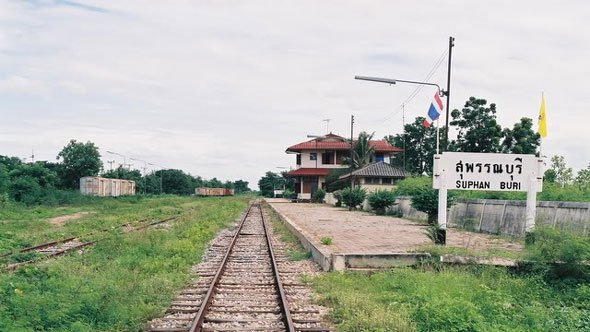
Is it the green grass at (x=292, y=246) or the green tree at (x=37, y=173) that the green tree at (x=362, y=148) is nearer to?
the green tree at (x=37, y=173)

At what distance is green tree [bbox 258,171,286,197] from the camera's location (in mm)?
138125

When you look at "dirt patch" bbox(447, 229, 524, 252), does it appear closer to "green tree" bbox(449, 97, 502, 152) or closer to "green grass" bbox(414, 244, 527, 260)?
"green grass" bbox(414, 244, 527, 260)

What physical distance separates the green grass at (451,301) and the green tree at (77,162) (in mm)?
74611

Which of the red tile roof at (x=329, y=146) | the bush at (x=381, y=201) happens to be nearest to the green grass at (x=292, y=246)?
the bush at (x=381, y=201)

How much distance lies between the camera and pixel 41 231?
23203 mm

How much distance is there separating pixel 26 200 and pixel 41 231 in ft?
81.2

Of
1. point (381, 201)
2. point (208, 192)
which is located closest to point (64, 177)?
point (208, 192)

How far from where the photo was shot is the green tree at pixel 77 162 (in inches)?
3137

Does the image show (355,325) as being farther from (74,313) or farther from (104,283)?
(104,283)

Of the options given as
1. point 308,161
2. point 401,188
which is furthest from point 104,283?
point 308,161

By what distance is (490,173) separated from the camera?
1427cm

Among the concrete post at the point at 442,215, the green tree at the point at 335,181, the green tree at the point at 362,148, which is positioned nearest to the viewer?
the concrete post at the point at 442,215

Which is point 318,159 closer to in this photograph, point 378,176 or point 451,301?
point 378,176

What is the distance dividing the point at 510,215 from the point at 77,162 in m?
71.9
